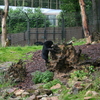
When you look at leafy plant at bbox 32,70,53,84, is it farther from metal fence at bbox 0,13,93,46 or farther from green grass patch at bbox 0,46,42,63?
metal fence at bbox 0,13,93,46

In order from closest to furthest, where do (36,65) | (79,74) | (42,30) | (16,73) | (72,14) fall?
1. (79,74)
2. (16,73)
3. (36,65)
4. (42,30)
5. (72,14)

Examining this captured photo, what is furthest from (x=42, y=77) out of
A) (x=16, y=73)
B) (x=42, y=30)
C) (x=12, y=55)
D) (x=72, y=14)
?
(x=72, y=14)

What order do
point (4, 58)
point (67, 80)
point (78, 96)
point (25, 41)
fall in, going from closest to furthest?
point (78, 96) → point (67, 80) → point (4, 58) → point (25, 41)

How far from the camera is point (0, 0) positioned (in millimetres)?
40000

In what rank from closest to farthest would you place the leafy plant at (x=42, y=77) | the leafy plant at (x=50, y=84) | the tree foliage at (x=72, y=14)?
1. the leafy plant at (x=50, y=84)
2. the leafy plant at (x=42, y=77)
3. the tree foliage at (x=72, y=14)

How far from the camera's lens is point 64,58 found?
8258 mm

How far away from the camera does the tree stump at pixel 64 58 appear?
8203 millimetres

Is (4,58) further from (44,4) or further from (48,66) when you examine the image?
(44,4)

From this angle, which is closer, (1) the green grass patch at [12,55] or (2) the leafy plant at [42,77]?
(2) the leafy plant at [42,77]

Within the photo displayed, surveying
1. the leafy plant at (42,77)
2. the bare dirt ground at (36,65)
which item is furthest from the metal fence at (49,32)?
the leafy plant at (42,77)

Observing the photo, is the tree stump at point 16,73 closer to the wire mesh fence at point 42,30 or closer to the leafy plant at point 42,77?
the leafy plant at point 42,77

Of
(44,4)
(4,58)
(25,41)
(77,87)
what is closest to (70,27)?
(25,41)

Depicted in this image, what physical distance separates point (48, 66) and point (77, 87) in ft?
7.66

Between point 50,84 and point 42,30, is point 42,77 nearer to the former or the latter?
point 50,84
